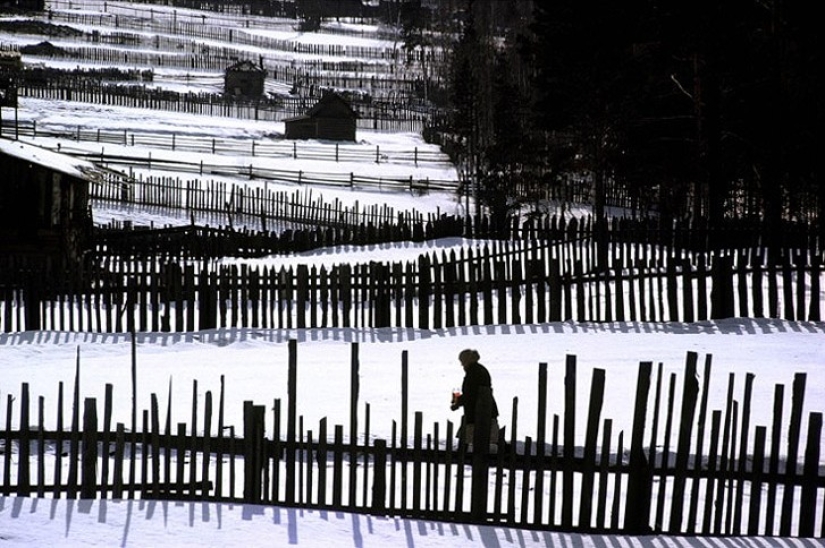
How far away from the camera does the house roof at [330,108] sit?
2340 inches

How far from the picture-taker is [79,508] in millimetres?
8414

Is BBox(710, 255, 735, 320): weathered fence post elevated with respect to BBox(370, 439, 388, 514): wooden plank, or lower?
elevated

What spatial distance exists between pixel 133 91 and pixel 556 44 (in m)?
42.9

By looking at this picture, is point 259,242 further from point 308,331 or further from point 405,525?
point 405,525

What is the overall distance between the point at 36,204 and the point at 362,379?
40.2 feet

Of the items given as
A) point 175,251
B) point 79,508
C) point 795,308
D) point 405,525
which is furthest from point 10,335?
point 795,308

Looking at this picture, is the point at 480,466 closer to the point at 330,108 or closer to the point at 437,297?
the point at 437,297

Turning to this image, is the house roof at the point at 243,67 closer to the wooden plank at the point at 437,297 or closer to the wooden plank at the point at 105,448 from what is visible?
the wooden plank at the point at 437,297

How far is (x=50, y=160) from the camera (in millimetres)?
22812

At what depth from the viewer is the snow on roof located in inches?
875

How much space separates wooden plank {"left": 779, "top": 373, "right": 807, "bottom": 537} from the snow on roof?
1779cm

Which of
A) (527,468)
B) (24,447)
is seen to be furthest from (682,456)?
(24,447)

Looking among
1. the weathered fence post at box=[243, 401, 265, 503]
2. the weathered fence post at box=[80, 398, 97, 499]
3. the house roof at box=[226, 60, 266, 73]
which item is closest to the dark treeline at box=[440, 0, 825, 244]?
the weathered fence post at box=[243, 401, 265, 503]

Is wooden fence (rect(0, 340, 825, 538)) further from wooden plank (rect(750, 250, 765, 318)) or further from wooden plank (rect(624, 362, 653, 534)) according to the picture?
wooden plank (rect(750, 250, 765, 318))
